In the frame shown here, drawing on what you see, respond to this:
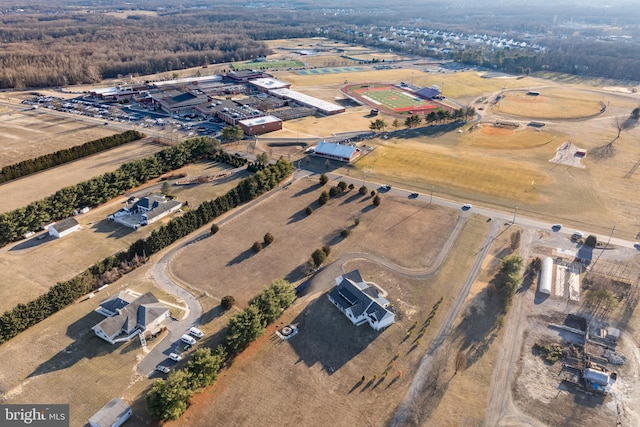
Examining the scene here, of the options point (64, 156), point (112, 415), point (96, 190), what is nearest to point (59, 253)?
point (96, 190)

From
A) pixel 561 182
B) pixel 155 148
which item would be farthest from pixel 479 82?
pixel 155 148

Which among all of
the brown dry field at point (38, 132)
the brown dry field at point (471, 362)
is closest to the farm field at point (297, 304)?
the brown dry field at point (471, 362)

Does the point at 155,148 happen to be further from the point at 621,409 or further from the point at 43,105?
the point at 621,409

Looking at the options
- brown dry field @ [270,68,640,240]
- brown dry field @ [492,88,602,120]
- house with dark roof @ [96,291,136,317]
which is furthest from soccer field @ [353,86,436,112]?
house with dark roof @ [96,291,136,317]

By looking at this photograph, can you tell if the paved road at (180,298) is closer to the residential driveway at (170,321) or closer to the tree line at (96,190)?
the residential driveway at (170,321)

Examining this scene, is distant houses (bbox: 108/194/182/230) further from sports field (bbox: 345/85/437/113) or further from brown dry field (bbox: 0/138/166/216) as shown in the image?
sports field (bbox: 345/85/437/113)

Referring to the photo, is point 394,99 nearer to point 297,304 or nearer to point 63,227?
point 297,304
